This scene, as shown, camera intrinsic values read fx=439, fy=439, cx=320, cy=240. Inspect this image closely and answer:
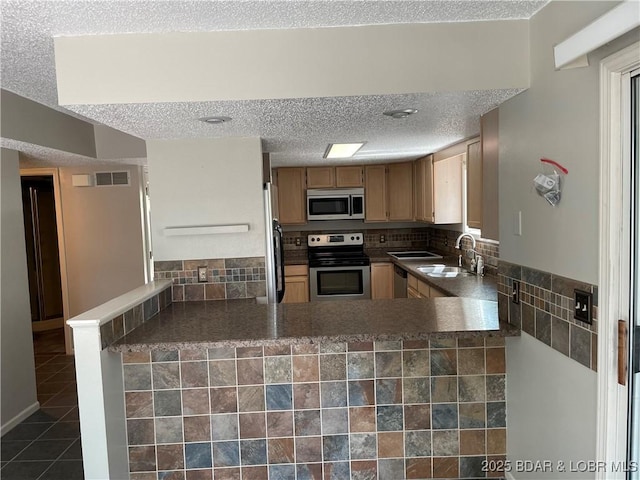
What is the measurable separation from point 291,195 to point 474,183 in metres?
2.69

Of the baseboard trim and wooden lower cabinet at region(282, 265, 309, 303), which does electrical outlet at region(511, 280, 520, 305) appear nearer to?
wooden lower cabinet at region(282, 265, 309, 303)

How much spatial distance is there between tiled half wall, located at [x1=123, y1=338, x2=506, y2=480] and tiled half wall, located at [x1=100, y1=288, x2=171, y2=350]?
0.17 metres

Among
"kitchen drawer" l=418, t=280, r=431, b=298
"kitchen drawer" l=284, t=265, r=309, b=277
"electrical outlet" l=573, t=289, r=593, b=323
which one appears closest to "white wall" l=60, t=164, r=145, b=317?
"kitchen drawer" l=284, t=265, r=309, b=277

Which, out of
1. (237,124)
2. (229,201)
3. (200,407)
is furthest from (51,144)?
(200,407)

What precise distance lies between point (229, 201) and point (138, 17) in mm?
1370

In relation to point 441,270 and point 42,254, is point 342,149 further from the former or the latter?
point 42,254

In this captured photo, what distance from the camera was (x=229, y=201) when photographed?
9.76 ft

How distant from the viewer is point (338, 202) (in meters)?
5.48

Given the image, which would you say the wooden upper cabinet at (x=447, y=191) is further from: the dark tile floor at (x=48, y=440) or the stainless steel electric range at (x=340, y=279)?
the dark tile floor at (x=48, y=440)

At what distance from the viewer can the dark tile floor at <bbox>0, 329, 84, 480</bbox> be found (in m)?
2.66

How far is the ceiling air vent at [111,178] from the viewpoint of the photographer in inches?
181

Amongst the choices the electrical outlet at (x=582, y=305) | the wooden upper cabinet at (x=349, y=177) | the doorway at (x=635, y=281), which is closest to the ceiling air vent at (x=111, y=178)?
the wooden upper cabinet at (x=349, y=177)

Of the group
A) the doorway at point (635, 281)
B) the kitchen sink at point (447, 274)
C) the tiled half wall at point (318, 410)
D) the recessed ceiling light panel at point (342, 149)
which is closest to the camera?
the doorway at point (635, 281)

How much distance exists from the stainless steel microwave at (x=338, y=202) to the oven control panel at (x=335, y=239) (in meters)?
0.37
